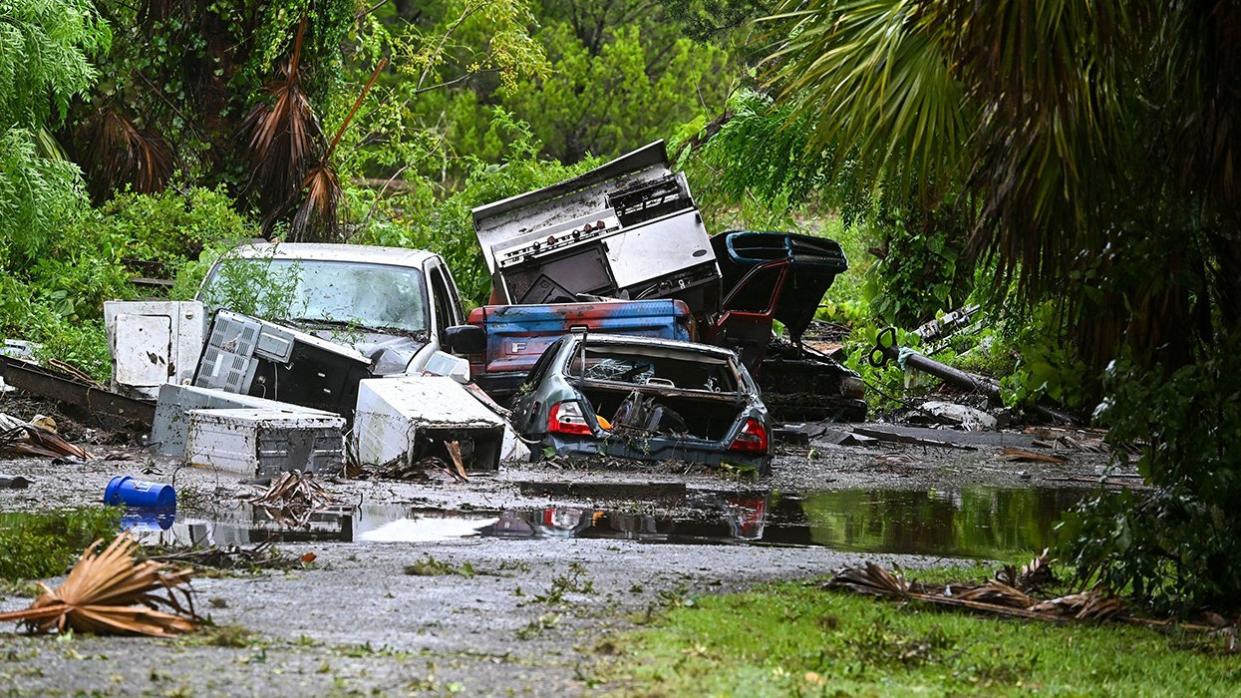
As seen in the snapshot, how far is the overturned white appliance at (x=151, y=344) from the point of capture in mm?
13477

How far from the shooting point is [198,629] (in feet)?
18.3

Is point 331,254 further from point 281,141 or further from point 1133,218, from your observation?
point 1133,218

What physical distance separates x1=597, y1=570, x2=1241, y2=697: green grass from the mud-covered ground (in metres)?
0.23

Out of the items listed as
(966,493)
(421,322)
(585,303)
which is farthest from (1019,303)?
(585,303)

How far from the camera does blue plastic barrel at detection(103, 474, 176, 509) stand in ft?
30.0

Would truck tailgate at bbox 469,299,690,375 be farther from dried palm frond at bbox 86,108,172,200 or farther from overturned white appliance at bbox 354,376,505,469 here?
dried palm frond at bbox 86,108,172,200

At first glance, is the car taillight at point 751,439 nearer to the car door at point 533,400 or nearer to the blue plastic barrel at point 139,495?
the car door at point 533,400

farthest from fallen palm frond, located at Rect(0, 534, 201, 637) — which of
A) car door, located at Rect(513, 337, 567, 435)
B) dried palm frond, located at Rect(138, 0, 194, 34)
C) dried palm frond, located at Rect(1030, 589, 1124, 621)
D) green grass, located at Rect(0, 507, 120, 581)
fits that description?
dried palm frond, located at Rect(138, 0, 194, 34)

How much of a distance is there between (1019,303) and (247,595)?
395cm

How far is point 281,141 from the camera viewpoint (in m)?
21.6

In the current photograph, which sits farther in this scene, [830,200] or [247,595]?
[830,200]

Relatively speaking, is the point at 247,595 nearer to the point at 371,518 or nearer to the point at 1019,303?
the point at 371,518

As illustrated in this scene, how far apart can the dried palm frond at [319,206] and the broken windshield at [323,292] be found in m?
6.15

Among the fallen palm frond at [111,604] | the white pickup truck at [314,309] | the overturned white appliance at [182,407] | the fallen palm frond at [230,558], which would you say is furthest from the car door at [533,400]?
the fallen palm frond at [111,604]
